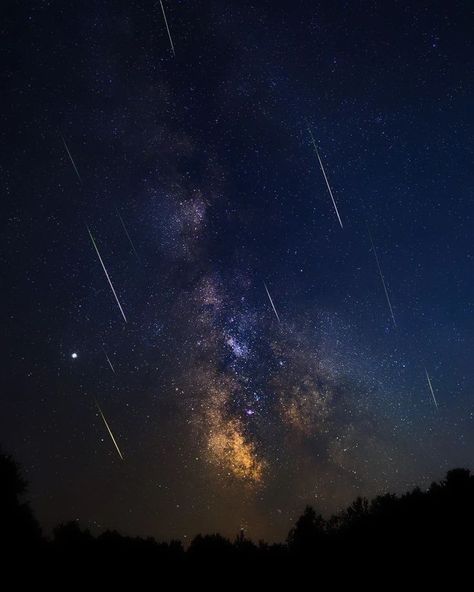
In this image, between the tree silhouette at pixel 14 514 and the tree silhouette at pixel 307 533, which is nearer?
the tree silhouette at pixel 14 514

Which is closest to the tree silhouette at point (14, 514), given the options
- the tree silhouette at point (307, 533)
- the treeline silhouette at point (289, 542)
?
the treeline silhouette at point (289, 542)

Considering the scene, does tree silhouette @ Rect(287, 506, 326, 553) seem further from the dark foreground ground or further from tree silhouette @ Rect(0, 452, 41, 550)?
tree silhouette @ Rect(0, 452, 41, 550)

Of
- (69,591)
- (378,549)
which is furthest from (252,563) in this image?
(69,591)

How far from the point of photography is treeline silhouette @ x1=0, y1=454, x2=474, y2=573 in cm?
1359

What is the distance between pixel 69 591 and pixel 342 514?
52.7 ft

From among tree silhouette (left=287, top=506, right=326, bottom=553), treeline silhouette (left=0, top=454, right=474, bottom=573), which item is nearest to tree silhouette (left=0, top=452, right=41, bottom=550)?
treeline silhouette (left=0, top=454, right=474, bottom=573)

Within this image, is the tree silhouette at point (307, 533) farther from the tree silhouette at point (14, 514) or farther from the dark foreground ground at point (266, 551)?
the tree silhouette at point (14, 514)

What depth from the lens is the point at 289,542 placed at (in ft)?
73.2

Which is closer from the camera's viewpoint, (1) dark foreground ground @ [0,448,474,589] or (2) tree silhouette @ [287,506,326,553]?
(1) dark foreground ground @ [0,448,474,589]

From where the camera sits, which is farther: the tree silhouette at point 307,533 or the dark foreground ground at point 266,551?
the tree silhouette at point 307,533

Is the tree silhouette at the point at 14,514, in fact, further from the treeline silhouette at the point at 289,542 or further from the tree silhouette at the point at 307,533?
the tree silhouette at the point at 307,533

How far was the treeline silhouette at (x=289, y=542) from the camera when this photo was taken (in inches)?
535

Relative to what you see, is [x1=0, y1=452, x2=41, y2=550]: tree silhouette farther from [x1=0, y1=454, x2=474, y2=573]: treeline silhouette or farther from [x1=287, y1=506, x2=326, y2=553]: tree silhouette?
[x1=287, y1=506, x2=326, y2=553]: tree silhouette

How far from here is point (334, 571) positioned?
14812mm
